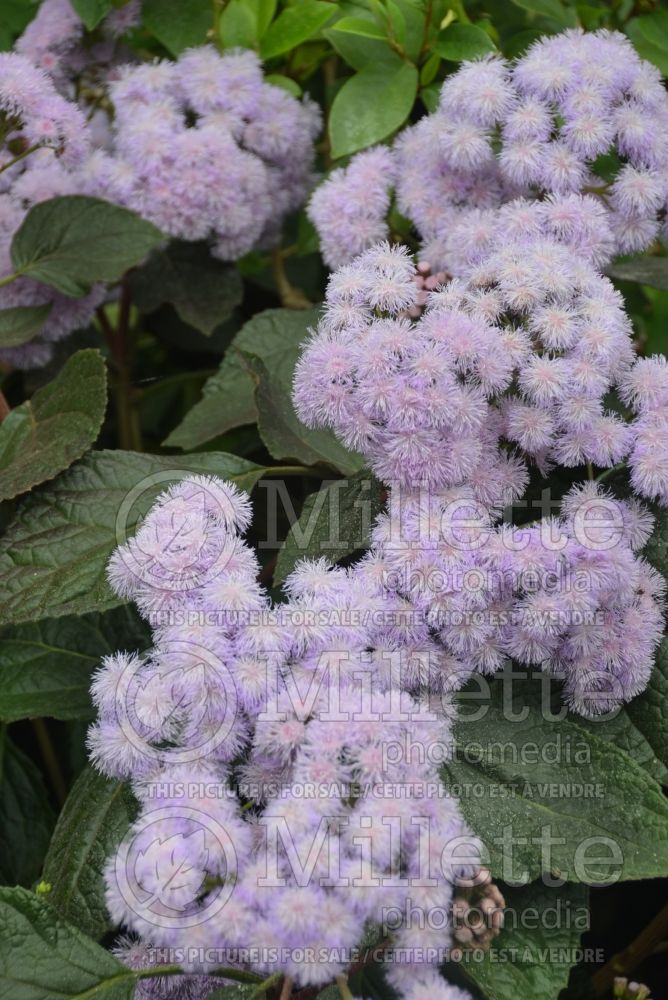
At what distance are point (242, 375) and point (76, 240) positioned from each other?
0.28 metres

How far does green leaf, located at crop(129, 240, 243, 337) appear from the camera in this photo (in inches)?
62.7

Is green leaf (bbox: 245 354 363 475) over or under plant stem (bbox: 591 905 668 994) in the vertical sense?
over

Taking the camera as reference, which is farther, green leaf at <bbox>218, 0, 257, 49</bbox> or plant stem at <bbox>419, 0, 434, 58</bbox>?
green leaf at <bbox>218, 0, 257, 49</bbox>

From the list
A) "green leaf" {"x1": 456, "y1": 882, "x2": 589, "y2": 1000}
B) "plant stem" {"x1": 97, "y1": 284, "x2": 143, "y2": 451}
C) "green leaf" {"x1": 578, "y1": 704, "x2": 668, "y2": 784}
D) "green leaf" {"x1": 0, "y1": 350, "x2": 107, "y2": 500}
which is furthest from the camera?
"plant stem" {"x1": 97, "y1": 284, "x2": 143, "y2": 451}

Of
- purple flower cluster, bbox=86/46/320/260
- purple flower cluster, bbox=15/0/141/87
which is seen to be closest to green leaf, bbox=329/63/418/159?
purple flower cluster, bbox=86/46/320/260

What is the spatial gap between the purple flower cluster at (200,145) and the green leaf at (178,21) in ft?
0.14

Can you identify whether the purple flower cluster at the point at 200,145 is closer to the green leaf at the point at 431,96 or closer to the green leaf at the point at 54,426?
the green leaf at the point at 431,96

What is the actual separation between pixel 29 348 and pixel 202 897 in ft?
3.02

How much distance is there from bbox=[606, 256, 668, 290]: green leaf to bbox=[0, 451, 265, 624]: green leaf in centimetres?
51

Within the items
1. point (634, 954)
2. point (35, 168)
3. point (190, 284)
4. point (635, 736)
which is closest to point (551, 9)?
point (190, 284)

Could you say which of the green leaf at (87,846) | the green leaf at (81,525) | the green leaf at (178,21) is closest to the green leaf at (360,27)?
the green leaf at (178,21)

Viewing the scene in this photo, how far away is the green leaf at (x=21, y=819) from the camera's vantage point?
134cm

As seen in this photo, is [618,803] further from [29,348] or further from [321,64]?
[321,64]

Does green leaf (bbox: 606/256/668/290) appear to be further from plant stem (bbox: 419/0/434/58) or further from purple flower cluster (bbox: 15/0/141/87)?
purple flower cluster (bbox: 15/0/141/87)
